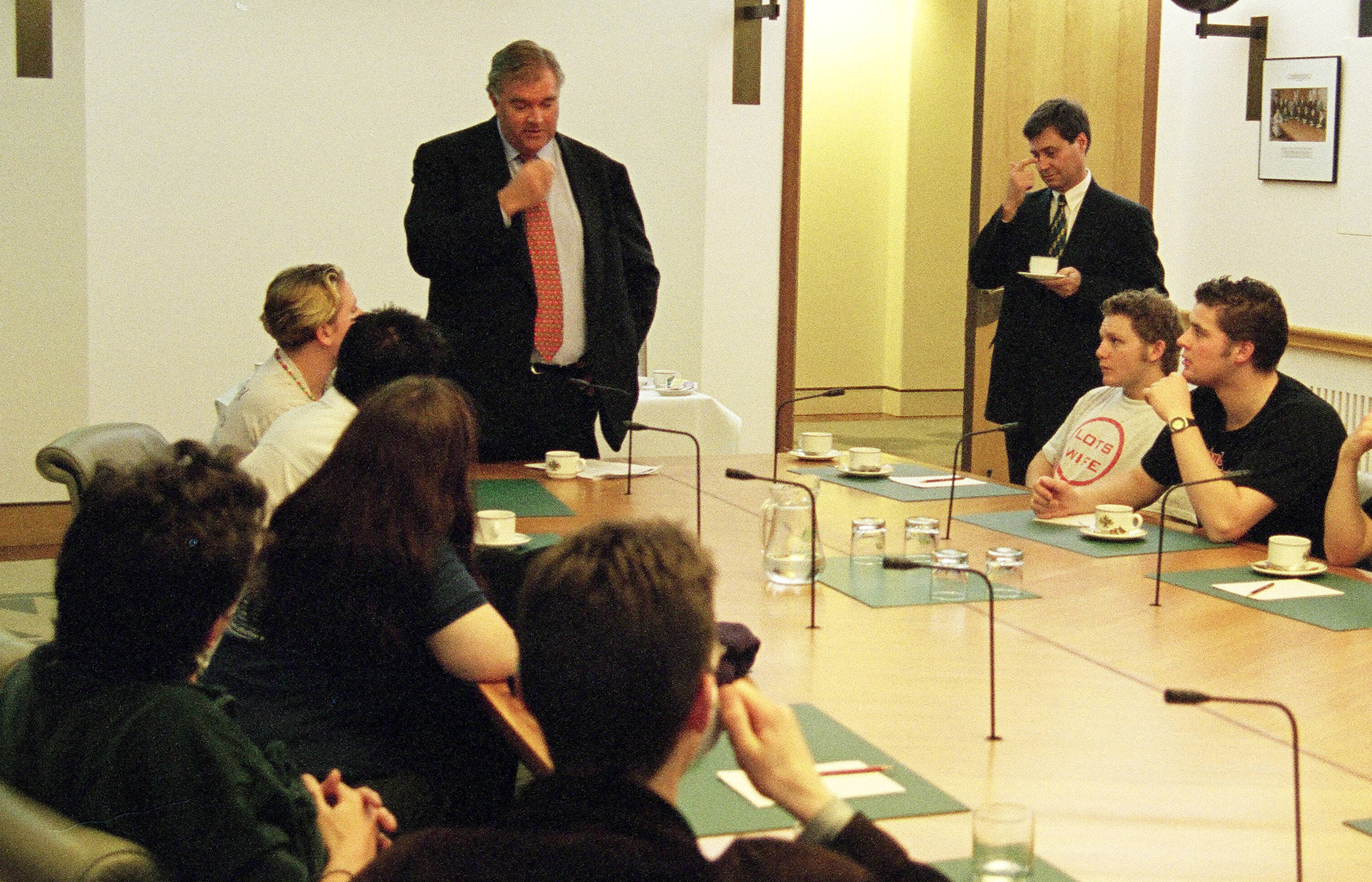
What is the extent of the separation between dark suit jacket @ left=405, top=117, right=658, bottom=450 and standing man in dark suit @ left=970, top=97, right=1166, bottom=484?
131cm

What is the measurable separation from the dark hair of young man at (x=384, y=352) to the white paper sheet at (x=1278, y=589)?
1451 mm

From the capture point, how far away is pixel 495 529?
2877mm

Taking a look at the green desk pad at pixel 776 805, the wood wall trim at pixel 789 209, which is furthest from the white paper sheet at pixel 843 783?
the wood wall trim at pixel 789 209

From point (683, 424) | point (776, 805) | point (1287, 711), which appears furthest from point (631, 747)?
point (683, 424)

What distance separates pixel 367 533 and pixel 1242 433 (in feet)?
6.52

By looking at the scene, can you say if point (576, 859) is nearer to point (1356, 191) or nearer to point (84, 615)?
point (84, 615)

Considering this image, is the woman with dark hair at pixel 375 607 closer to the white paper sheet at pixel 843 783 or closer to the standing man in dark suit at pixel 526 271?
the white paper sheet at pixel 843 783

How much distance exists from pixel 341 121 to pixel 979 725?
182 inches

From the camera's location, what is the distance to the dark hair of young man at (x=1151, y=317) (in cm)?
354

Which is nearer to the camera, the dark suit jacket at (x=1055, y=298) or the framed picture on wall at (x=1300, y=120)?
the dark suit jacket at (x=1055, y=298)

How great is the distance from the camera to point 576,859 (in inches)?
40.2

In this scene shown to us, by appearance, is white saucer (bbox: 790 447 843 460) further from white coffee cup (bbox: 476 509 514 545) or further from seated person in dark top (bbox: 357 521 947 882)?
seated person in dark top (bbox: 357 521 947 882)

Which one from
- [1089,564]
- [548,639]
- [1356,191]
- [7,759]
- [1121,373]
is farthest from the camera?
[1356,191]


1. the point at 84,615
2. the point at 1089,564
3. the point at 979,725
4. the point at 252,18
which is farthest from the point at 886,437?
the point at 84,615
